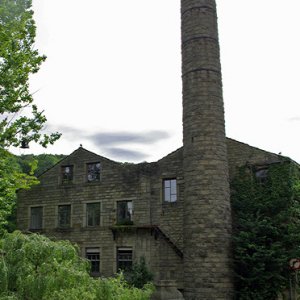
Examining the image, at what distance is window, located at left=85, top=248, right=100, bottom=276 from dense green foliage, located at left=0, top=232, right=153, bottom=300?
45.1ft

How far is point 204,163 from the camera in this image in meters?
16.5

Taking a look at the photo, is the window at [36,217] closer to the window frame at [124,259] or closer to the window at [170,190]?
the window frame at [124,259]

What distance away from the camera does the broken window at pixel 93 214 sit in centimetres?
2462

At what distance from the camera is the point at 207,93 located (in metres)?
17.2

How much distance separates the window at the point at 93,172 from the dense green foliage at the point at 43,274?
48.7ft

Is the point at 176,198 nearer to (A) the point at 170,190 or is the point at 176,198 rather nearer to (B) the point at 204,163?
(A) the point at 170,190

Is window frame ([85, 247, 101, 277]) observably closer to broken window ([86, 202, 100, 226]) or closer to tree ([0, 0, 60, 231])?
broken window ([86, 202, 100, 226])

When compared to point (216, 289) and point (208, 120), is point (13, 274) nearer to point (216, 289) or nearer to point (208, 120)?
point (216, 289)

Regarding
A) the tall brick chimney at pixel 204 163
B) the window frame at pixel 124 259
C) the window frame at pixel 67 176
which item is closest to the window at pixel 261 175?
the tall brick chimney at pixel 204 163

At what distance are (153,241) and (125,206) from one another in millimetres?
2822

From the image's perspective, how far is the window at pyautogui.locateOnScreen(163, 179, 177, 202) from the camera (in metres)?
22.6

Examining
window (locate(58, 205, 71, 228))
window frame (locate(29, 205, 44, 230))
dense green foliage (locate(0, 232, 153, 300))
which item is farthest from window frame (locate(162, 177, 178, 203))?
dense green foliage (locate(0, 232, 153, 300))

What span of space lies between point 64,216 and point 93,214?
2.06 meters

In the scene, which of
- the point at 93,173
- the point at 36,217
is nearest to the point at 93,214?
the point at 93,173
